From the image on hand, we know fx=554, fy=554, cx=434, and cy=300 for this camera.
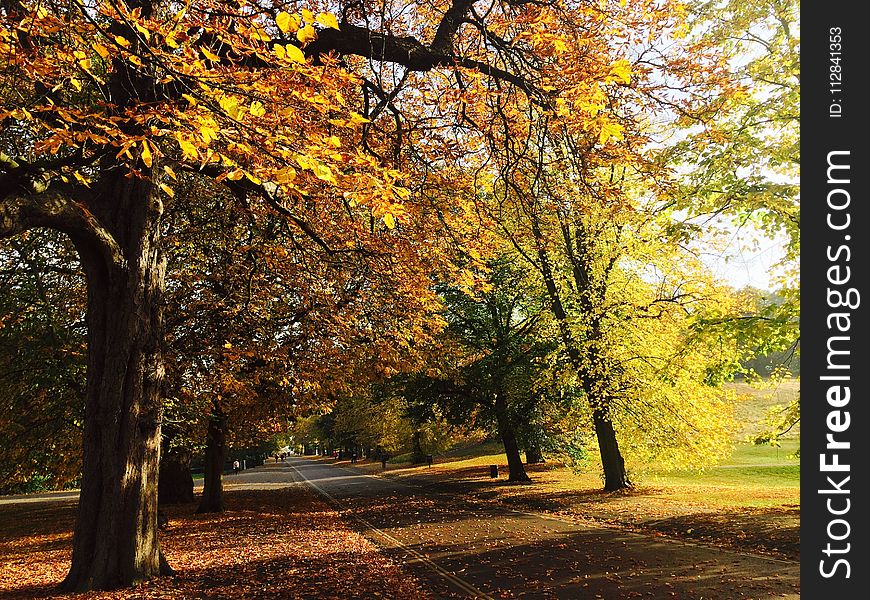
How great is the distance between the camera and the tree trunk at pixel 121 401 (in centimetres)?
823

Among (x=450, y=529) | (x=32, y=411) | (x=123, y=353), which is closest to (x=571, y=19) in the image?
(x=123, y=353)

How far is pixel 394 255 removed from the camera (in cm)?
1091

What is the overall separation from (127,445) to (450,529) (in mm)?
8233

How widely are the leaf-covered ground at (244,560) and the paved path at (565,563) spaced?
2.78ft

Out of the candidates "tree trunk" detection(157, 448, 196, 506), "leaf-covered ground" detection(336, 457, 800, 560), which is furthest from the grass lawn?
"tree trunk" detection(157, 448, 196, 506)

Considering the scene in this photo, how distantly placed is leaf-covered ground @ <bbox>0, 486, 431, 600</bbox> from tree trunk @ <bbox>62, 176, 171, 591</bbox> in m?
0.50

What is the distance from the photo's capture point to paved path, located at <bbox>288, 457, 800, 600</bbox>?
764 centimetres

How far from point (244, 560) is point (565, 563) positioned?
629 centimetres

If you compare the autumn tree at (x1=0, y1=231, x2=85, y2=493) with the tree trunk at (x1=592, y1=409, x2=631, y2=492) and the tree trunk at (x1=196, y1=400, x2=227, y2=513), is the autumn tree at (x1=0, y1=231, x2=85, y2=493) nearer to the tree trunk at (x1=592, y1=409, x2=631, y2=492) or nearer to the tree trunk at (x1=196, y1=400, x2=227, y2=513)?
the tree trunk at (x1=196, y1=400, x2=227, y2=513)

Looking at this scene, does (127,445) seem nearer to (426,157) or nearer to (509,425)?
(426,157)

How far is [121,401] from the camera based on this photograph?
27.9 feet

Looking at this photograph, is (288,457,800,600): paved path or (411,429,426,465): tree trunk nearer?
(288,457,800,600): paved path

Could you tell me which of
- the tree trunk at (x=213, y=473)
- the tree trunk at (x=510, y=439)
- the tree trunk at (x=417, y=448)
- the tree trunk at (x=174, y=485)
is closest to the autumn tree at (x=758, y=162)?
the tree trunk at (x=510, y=439)

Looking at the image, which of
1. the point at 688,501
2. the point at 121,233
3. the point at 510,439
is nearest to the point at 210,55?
the point at 121,233
